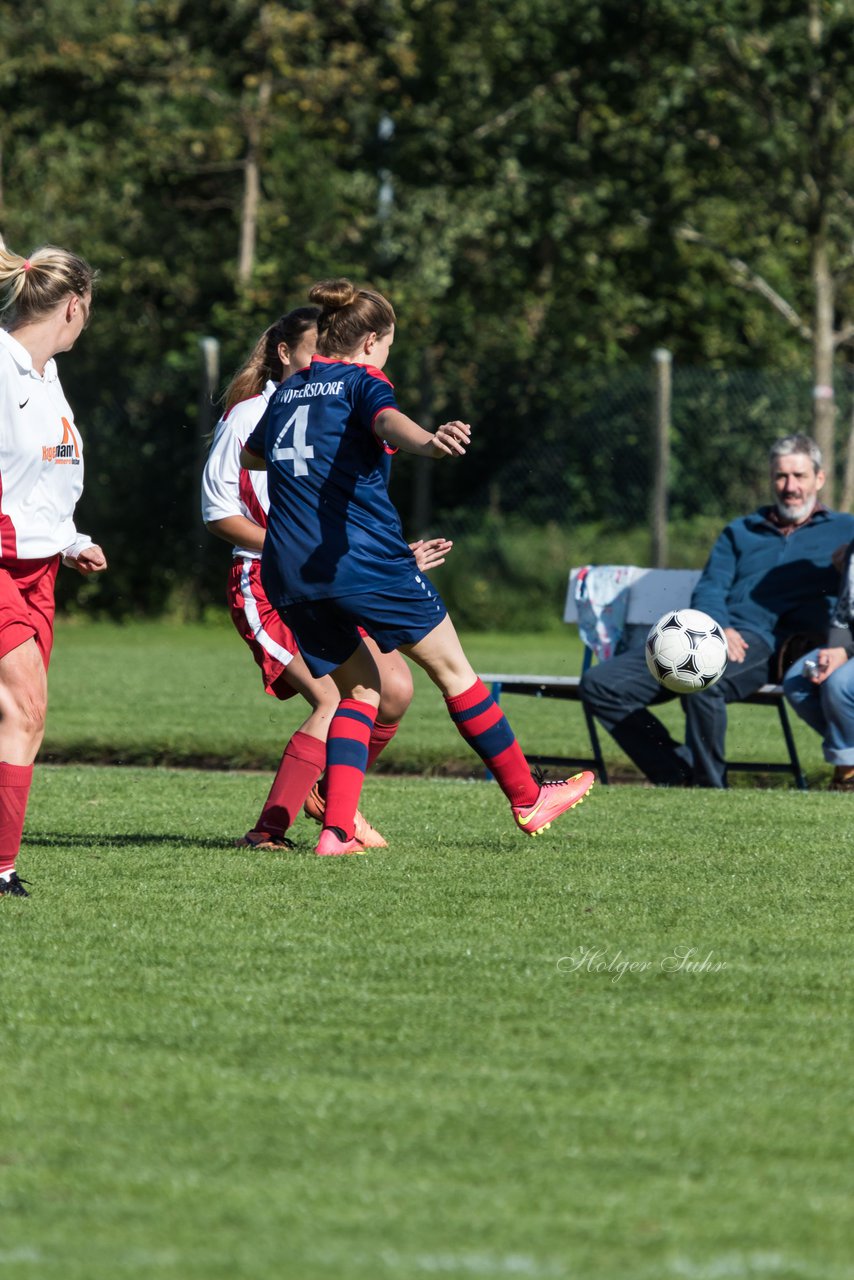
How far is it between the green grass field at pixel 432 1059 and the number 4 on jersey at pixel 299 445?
4.29 ft

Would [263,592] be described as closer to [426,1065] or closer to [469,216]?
[426,1065]

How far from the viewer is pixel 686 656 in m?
8.12

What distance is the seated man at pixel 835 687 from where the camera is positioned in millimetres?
8289

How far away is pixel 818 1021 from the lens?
3.96m

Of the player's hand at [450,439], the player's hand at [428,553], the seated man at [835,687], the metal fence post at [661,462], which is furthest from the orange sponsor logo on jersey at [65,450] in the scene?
the metal fence post at [661,462]

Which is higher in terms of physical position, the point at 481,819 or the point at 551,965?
the point at 551,965

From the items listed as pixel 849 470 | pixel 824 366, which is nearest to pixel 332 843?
pixel 849 470

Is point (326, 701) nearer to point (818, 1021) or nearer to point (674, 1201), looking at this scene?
point (818, 1021)

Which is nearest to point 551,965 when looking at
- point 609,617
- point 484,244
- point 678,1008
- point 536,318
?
point 678,1008

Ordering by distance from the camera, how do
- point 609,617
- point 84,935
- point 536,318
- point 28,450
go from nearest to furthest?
point 84,935
point 28,450
point 609,617
point 536,318

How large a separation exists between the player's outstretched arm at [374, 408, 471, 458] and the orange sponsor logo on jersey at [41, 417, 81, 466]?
3.05 feet

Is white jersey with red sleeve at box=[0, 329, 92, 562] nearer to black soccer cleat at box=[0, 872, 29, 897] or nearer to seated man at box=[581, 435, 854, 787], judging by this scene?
black soccer cleat at box=[0, 872, 29, 897]

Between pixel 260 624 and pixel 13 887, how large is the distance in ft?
5.34

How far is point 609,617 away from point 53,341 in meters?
4.66
